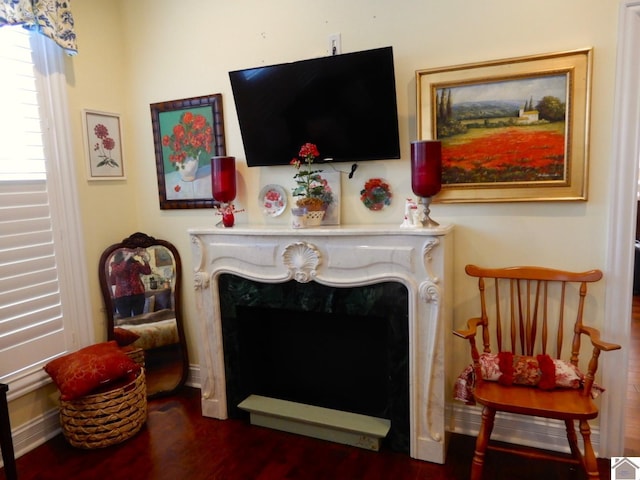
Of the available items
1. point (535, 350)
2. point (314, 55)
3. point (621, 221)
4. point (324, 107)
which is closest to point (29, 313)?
point (324, 107)

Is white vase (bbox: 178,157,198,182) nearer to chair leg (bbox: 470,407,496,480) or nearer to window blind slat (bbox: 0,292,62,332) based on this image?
window blind slat (bbox: 0,292,62,332)

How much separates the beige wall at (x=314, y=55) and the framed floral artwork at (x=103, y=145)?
0.05m

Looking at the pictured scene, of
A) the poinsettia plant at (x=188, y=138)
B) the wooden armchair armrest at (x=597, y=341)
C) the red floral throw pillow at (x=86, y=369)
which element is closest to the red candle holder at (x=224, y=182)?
the poinsettia plant at (x=188, y=138)

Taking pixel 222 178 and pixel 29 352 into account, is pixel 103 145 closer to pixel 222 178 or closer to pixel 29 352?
pixel 222 178

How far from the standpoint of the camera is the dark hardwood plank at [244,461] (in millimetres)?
2062

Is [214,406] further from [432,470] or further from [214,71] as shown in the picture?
[214,71]

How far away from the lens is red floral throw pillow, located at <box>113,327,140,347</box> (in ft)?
9.14

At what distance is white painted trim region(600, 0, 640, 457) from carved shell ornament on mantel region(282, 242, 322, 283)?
135 centimetres

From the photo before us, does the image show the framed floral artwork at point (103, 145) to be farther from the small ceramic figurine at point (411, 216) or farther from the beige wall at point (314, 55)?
the small ceramic figurine at point (411, 216)

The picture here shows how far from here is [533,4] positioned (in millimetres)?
1989

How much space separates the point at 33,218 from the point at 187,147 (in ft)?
3.11

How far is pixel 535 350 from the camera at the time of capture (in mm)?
2197

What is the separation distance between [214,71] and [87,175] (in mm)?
997
